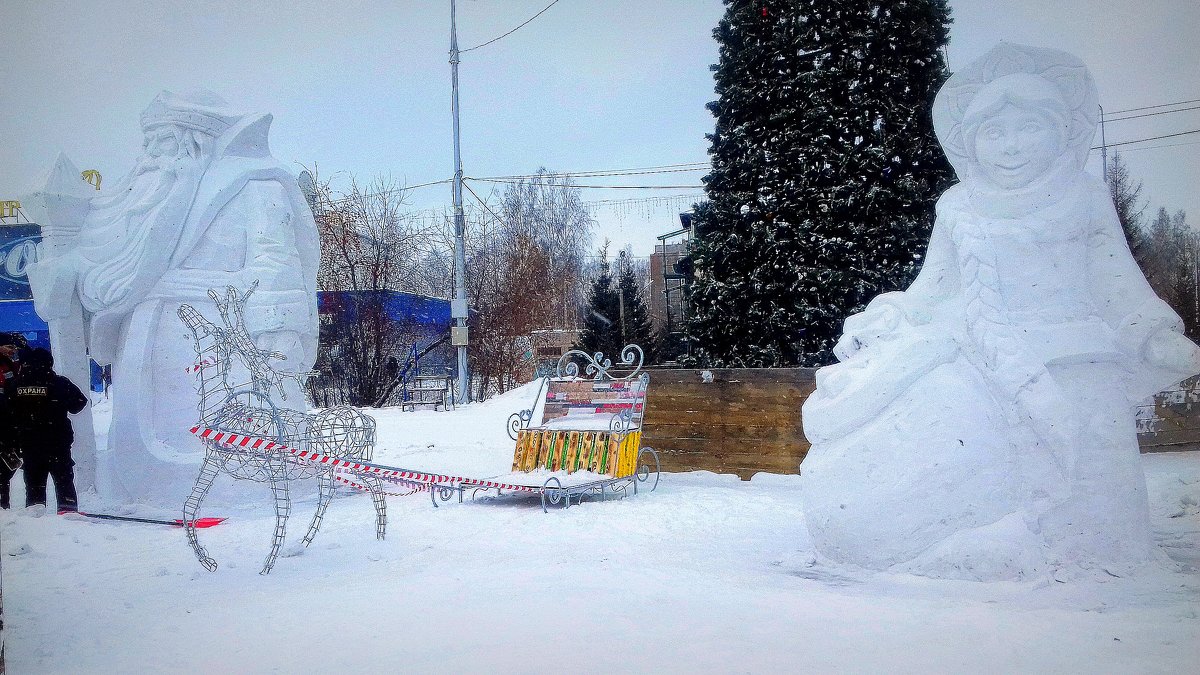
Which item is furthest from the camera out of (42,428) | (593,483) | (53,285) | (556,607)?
(593,483)

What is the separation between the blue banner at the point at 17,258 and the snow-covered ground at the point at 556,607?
49.2 inches

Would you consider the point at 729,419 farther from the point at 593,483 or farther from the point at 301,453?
the point at 301,453

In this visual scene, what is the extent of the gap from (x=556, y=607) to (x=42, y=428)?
2781mm

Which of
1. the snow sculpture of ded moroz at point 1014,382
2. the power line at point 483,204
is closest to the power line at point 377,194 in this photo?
the power line at point 483,204

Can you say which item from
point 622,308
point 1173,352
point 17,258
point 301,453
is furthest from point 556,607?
point 622,308

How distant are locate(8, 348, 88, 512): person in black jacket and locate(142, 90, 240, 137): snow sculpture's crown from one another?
1.59 m

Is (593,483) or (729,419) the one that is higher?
(729,419)

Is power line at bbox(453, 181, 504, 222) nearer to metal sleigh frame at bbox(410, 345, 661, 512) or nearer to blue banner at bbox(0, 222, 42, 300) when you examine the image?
metal sleigh frame at bbox(410, 345, 661, 512)

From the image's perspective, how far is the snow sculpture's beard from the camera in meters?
4.84

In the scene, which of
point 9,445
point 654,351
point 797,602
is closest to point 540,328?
point 654,351

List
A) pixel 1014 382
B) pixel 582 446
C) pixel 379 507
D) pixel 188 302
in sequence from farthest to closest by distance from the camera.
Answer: pixel 582 446
pixel 188 302
pixel 379 507
pixel 1014 382

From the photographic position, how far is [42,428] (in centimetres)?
390

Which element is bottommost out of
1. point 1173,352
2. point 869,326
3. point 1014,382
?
point 1014,382

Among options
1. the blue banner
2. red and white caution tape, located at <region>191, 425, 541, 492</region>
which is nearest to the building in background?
red and white caution tape, located at <region>191, 425, 541, 492</region>
